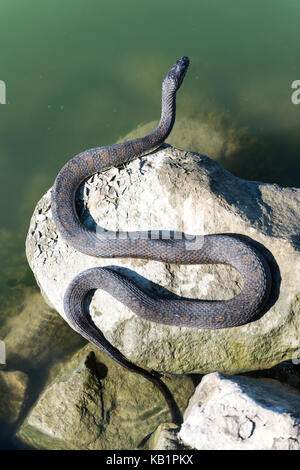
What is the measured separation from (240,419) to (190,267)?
174 centimetres

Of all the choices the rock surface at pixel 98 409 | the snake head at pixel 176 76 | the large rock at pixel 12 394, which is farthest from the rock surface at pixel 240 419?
the snake head at pixel 176 76

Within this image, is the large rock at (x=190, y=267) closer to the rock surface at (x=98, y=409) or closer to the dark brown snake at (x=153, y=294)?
the dark brown snake at (x=153, y=294)

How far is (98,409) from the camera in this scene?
15.3 ft

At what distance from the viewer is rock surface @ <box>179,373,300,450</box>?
10.6 feet

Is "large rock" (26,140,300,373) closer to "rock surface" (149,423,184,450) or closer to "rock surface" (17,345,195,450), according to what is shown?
A: "rock surface" (17,345,195,450)

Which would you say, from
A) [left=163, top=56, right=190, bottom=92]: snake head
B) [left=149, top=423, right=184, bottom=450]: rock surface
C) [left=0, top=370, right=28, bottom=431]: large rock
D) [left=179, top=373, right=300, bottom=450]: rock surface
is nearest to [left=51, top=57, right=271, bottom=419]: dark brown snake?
[left=149, top=423, right=184, bottom=450]: rock surface

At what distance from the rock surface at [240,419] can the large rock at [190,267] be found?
54 centimetres

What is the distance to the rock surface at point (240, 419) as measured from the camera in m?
3.22

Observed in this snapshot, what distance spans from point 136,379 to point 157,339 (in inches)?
31.8

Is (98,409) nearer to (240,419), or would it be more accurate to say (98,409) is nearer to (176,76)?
(240,419)

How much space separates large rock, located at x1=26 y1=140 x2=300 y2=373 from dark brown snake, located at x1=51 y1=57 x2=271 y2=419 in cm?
13

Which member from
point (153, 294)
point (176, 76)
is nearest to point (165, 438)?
point (153, 294)
